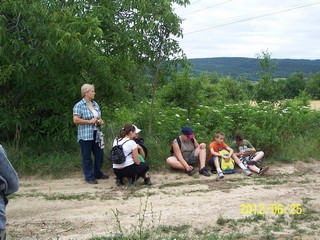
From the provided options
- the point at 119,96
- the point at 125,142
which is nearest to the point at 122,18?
the point at 119,96

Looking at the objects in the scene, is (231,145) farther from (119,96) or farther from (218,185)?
(119,96)

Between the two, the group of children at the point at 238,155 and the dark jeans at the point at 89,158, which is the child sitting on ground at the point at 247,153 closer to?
the group of children at the point at 238,155

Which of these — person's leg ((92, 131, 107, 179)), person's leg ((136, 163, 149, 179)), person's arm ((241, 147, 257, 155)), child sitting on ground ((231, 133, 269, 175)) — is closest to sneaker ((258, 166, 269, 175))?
child sitting on ground ((231, 133, 269, 175))

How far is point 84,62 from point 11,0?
1.44 m

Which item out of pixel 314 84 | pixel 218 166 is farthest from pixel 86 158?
pixel 314 84

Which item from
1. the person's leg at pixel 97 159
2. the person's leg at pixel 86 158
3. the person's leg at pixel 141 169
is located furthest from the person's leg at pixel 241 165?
the person's leg at pixel 86 158

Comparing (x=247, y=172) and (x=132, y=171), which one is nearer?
(x=132, y=171)

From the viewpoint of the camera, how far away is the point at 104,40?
7742mm

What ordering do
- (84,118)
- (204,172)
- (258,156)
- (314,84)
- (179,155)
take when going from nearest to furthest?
(84,118)
(204,172)
(179,155)
(258,156)
(314,84)

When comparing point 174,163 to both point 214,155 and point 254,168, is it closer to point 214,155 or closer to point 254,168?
point 214,155

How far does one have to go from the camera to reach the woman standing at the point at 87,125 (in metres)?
6.42

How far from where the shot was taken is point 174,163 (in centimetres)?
720

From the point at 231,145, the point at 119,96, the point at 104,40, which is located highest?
the point at 104,40

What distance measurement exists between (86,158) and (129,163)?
28.9 inches
